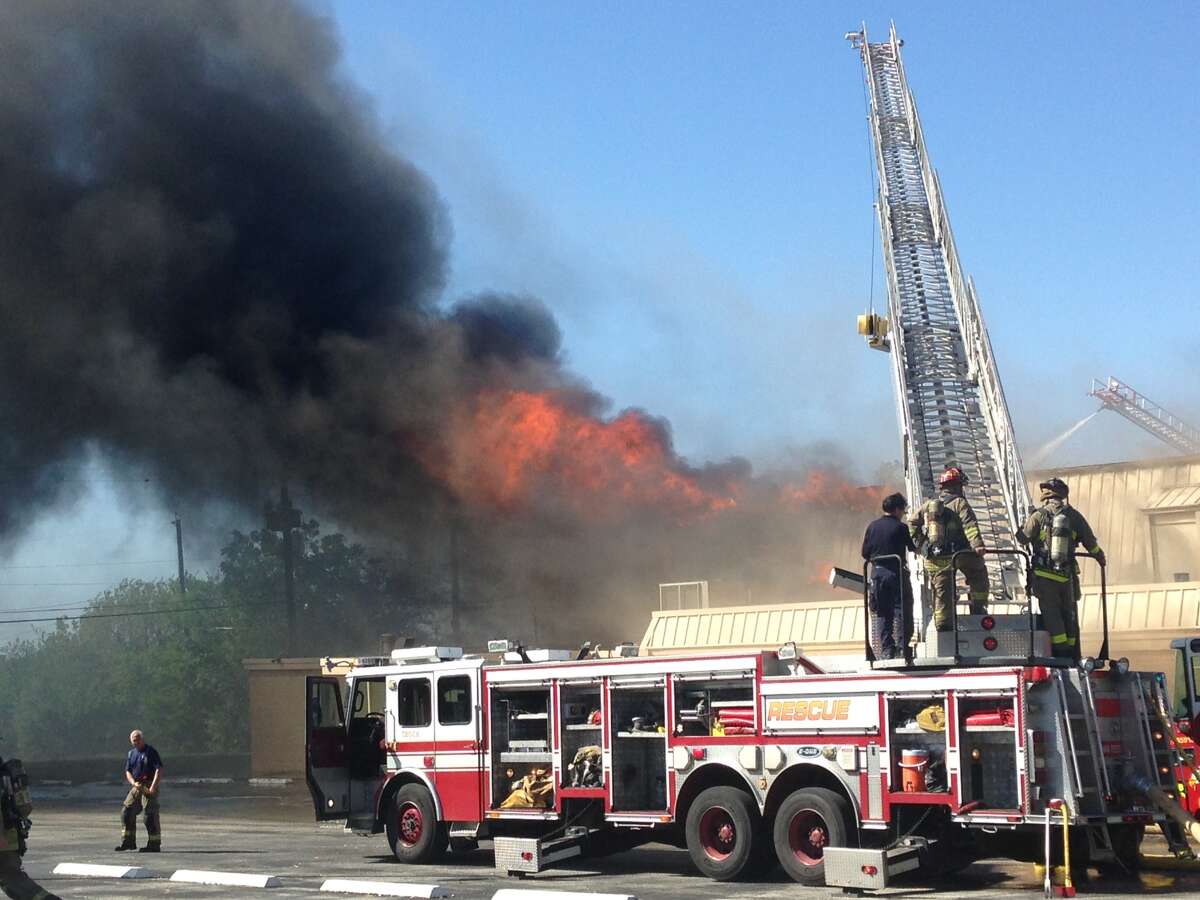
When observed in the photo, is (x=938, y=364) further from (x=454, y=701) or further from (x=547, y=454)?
(x=454, y=701)

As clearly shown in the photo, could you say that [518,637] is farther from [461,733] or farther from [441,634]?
[461,733]

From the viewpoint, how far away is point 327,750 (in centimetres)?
1872

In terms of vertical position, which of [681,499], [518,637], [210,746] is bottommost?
[210,746]

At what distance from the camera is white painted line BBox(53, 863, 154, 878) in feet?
55.3

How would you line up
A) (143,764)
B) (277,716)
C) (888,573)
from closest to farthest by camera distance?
(888,573) → (143,764) → (277,716)

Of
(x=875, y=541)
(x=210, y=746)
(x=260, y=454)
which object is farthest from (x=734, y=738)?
(x=210, y=746)

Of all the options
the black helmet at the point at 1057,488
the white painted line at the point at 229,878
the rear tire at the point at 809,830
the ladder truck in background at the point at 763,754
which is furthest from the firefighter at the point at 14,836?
the black helmet at the point at 1057,488

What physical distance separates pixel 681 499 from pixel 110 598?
97.6 metres

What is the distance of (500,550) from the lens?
1667 inches

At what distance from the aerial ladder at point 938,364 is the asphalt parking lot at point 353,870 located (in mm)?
13313

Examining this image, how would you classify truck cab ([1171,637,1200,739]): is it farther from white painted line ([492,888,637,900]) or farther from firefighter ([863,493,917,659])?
white painted line ([492,888,637,900])

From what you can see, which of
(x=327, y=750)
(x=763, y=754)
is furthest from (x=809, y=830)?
(x=327, y=750)

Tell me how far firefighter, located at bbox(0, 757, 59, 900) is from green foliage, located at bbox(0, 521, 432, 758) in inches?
1757

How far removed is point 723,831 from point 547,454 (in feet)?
73.7
